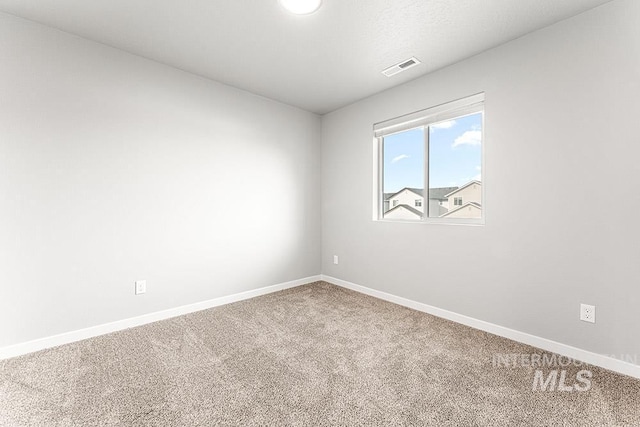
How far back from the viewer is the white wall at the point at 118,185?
2.02 metres

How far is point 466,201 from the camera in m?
2.65

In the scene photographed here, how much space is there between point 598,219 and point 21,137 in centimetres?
407

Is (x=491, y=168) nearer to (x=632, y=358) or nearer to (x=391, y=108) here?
(x=391, y=108)

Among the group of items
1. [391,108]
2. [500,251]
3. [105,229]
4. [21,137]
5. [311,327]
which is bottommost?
[311,327]

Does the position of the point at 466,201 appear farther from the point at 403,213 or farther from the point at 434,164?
the point at 403,213

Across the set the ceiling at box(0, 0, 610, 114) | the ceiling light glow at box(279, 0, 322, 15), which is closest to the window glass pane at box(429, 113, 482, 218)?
the ceiling at box(0, 0, 610, 114)

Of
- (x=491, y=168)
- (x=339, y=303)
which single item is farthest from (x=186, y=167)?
(x=491, y=168)

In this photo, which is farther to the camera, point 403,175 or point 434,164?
point 403,175

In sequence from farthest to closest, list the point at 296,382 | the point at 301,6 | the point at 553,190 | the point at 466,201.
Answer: the point at 466,201 → the point at 553,190 → the point at 301,6 → the point at 296,382

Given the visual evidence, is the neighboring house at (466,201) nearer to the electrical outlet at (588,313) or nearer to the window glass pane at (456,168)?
the window glass pane at (456,168)

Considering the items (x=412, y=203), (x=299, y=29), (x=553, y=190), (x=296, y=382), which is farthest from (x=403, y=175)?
(x=296, y=382)

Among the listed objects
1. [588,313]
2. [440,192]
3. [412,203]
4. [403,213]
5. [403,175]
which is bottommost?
[588,313]

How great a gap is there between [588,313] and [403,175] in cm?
193

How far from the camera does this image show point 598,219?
1.86 meters
